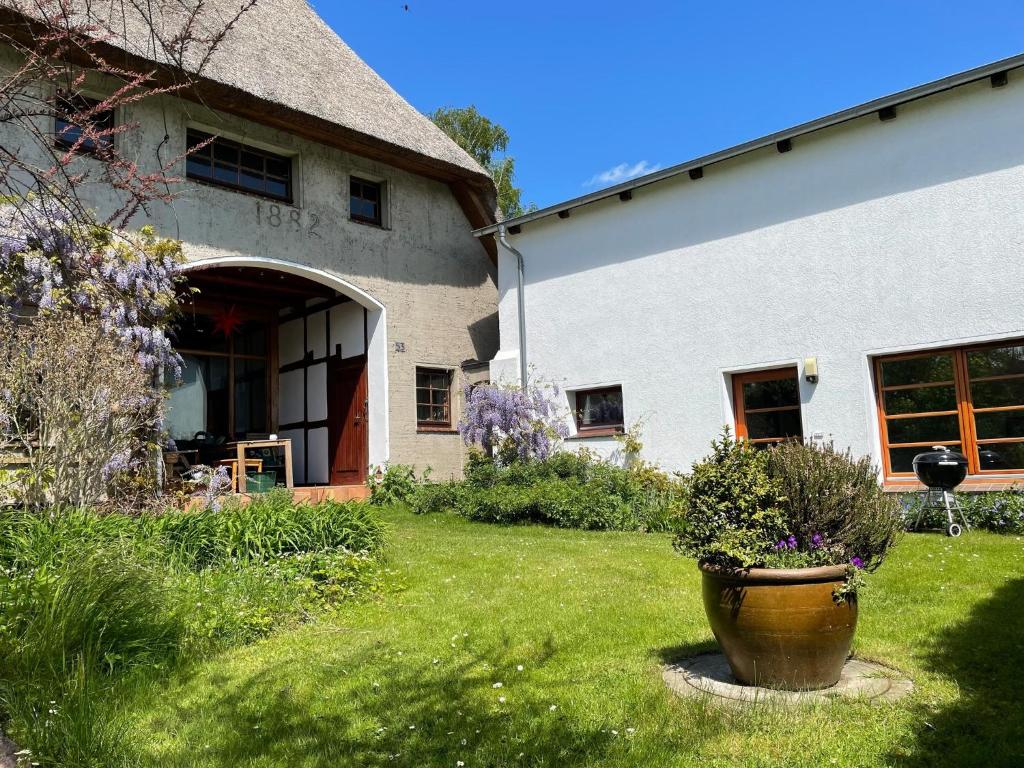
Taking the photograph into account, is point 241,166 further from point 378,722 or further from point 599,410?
point 378,722

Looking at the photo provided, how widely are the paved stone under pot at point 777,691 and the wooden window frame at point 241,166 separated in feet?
27.9

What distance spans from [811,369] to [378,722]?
691 cm

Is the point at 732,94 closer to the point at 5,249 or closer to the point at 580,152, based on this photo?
the point at 580,152

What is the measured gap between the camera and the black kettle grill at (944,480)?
6.86 meters

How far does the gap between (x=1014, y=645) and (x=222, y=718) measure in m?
3.55

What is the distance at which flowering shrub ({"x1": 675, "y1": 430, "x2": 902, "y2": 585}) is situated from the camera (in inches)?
121

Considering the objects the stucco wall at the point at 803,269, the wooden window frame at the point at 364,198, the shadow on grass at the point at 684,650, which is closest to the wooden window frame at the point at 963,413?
the stucco wall at the point at 803,269

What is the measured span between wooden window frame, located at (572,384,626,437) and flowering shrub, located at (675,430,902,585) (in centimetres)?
692

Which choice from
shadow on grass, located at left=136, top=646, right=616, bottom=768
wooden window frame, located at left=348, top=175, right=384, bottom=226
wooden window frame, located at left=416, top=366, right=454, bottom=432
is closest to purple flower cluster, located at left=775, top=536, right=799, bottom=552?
shadow on grass, located at left=136, top=646, right=616, bottom=768

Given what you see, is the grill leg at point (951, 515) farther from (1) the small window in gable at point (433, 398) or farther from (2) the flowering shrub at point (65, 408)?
(2) the flowering shrub at point (65, 408)

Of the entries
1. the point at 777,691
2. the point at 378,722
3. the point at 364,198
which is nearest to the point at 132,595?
the point at 378,722

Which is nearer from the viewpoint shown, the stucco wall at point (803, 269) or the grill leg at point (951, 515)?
the grill leg at point (951, 515)

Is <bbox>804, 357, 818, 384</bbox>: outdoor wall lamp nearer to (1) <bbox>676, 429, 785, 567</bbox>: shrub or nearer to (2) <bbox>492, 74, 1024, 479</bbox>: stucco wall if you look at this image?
(2) <bbox>492, 74, 1024, 479</bbox>: stucco wall

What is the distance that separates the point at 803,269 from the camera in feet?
28.5
